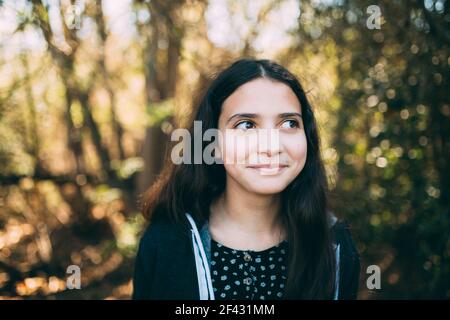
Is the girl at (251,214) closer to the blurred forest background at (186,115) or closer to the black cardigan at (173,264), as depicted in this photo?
the black cardigan at (173,264)

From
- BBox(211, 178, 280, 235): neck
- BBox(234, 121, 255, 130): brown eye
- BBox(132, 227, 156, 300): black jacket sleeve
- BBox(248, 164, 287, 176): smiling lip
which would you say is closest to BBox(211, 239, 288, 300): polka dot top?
BBox(211, 178, 280, 235): neck

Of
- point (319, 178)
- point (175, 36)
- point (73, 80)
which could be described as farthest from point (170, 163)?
point (73, 80)


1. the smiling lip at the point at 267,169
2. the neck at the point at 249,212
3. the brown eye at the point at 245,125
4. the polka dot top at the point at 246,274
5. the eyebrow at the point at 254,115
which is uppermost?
the eyebrow at the point at 254,115

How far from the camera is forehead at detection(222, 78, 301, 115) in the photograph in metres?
1.74

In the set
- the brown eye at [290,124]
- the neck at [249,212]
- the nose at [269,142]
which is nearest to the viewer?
the nose at [269,142]

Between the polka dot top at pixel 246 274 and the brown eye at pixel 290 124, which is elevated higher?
the brown eye at pixel 290 124

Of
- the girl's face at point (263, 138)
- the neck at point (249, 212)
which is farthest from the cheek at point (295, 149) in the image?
the neck at point (249, 212)

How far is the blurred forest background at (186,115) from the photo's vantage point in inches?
116

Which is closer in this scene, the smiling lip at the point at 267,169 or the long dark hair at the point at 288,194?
the smiling lip at the point at 267,169

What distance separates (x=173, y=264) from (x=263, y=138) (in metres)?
0.66

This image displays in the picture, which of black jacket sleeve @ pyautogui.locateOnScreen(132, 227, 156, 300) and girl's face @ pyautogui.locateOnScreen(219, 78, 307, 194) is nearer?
girl's face @ pyautogui.locateOnScreen(219, 78, 307, 194)

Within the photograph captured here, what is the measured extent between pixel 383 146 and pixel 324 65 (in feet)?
2.87

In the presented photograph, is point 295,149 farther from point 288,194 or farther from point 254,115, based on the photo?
point 288,194

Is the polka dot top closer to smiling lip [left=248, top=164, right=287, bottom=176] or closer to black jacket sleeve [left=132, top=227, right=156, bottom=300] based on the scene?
black jacket sleeve [left=132, top=227, right=156, bottom=300]
